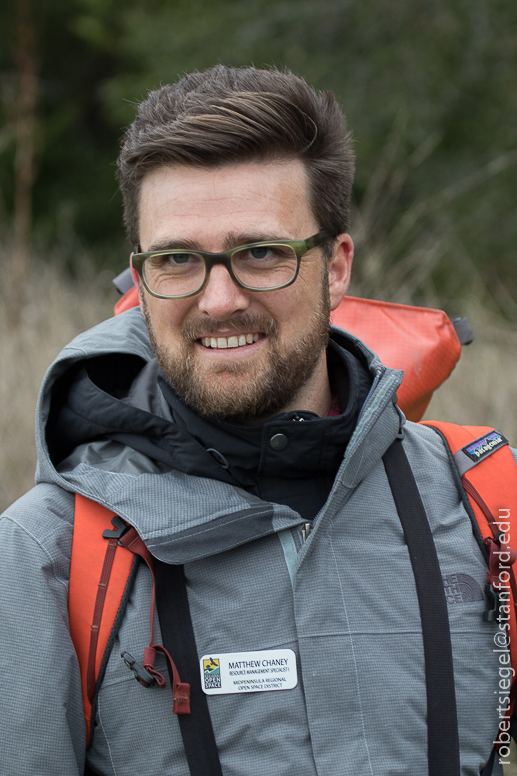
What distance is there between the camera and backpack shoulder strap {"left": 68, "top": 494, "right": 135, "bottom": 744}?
4.66 feet

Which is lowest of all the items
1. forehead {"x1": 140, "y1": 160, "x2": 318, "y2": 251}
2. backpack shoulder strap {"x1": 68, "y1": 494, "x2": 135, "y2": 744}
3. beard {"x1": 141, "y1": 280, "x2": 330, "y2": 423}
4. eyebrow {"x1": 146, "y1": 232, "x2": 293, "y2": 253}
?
backpack shoulder strap {"x1": 68, "y1": 494, "x2": 135, "y2": 744}

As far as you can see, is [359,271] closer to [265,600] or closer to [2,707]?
[265,600]

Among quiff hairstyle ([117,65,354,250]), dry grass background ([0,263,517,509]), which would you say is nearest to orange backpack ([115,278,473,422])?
quiff hairstyle ([117,65,354,250])

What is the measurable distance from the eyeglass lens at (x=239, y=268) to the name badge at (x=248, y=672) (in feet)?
2.80

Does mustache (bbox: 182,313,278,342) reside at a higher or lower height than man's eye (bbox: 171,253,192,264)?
lower

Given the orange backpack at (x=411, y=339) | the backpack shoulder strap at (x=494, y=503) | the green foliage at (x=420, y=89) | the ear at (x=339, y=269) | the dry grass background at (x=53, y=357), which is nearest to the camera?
the backpack shoulder strap at (x=494, y=503)

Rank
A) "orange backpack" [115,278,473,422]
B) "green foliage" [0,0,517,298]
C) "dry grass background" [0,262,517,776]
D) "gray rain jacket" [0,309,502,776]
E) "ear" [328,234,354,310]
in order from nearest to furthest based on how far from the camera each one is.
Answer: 1. "gray rain jacket" [0,309,502,776]
2. "ear" [328,234,354,310]
3. "orange backpack" [115,278,473,422]
4. "dry grass background" [0,262,517,776]
5. "green foliage" [0,0,517,298]

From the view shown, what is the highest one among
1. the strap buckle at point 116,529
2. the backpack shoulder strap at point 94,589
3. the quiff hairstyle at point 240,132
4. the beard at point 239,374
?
the quiff hairstyle at point 240,132

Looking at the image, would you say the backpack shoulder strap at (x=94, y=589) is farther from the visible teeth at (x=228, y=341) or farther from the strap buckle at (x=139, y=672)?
the visible teeth at (x=228, y=341)

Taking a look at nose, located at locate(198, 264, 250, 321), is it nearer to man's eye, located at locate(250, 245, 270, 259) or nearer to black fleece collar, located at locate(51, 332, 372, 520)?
man's eye, located at locate(250, 245, 270, 259)

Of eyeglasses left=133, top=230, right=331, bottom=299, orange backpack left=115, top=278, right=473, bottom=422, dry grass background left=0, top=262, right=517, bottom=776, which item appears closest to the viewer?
eyeglasses left=133, top=230, right=331, bottom=299

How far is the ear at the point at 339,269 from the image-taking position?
6.66 ft

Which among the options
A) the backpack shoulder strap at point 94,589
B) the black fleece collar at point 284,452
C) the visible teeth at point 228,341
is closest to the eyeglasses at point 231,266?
the visible teeth at point 228,341

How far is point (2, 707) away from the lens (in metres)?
1.32
